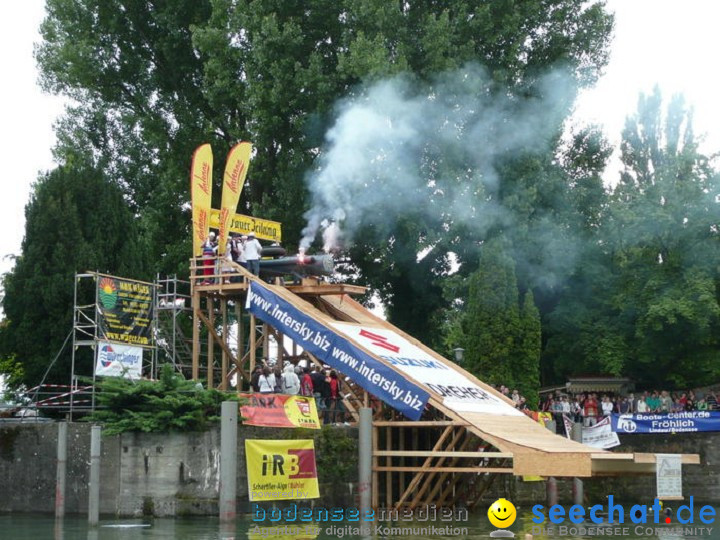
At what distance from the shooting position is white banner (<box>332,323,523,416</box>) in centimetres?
3092

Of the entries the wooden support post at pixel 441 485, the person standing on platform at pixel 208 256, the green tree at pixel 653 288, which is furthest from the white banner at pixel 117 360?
Answer: the green tree at pixel 653 288

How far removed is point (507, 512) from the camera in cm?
2189

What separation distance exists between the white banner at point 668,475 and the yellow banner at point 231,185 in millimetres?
15089

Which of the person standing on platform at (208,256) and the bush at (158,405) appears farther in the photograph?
the person standing on platform at (208,256)

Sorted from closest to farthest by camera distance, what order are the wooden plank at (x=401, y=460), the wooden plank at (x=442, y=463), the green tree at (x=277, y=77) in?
1. the wooden plank at (x=442, y=463)
2. the wooden plank at (x=401, y=460)
3. the green tree at (x=277, y=77)

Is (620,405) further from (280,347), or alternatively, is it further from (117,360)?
(117,360)

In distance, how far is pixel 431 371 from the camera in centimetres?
3272

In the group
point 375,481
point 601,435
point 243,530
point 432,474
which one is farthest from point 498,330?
point 243,530

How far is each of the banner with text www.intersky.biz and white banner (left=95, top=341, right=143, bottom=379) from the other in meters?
3.29

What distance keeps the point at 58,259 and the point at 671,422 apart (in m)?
20.1

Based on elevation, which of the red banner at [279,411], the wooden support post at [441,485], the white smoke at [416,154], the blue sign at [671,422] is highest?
the white smoke at [416,154]

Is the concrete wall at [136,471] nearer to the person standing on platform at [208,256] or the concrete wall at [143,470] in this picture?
the concrete wall at [143,470]

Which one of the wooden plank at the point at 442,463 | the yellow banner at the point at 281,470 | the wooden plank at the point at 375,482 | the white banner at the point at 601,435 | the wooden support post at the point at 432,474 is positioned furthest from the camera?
the white banner at the point at 601,435

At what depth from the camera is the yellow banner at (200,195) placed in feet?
122
